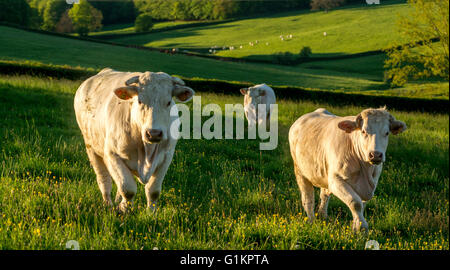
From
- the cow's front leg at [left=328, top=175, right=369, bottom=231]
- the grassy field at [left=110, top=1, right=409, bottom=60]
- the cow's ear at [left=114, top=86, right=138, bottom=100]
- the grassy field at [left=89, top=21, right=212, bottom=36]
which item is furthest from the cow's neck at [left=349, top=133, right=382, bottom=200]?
the grassy field at [left=89, top=21, right=212, bottom=36]

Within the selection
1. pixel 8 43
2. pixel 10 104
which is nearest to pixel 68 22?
pixel 8 43

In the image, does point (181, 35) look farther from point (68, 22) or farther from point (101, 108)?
point (101, 108)

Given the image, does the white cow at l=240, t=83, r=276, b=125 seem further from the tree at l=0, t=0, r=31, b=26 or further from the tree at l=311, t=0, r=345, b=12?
the tree at l=311, t=0, r=345, b=12

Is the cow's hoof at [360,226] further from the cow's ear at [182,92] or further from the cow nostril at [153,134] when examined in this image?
the cow nostril at [153,134]

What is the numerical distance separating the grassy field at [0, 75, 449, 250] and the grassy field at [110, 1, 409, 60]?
46815 millimetres

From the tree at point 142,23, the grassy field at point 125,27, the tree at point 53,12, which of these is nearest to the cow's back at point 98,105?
the tree at point 53,12

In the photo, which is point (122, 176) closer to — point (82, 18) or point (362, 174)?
point (362, 174)

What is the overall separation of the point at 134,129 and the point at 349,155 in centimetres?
303

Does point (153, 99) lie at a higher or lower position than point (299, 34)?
lower

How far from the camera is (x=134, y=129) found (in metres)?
5.31

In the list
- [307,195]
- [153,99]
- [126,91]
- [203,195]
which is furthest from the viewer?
[203,195]

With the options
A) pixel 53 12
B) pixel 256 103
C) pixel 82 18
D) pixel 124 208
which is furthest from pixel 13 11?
pixel 124 208

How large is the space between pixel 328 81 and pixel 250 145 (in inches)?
1264

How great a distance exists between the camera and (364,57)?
5969cm
